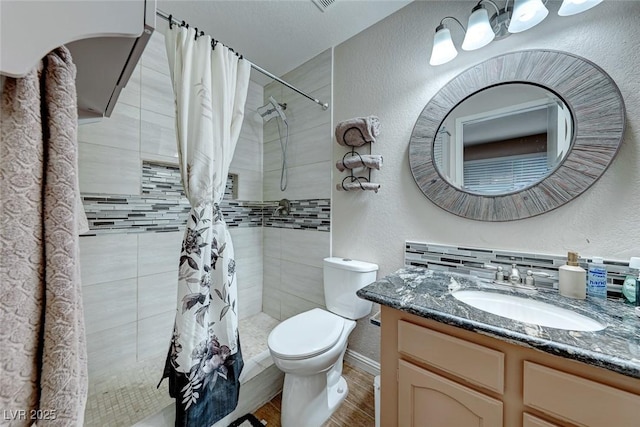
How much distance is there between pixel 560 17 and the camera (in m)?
1.02

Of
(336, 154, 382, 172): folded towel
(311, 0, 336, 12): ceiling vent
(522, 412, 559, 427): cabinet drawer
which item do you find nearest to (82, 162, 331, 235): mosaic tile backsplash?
(336, 154, 382, 172): folded towel

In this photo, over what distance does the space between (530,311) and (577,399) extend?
0.38 metres

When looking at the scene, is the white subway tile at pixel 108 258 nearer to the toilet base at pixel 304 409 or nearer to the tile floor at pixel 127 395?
the tile floor at pixel 127 395

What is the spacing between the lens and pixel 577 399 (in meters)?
0.60

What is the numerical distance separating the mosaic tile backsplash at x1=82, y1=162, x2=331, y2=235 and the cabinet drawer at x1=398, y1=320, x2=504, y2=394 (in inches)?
40.3

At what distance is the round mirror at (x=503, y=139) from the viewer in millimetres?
1047

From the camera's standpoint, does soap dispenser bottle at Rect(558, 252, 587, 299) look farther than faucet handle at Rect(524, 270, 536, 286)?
No

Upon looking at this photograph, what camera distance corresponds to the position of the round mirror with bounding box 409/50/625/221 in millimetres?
957

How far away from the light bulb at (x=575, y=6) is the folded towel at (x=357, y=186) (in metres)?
1.04

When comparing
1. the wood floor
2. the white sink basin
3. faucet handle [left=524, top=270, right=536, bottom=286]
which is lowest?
the wood floor

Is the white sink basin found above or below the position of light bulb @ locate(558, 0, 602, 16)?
below

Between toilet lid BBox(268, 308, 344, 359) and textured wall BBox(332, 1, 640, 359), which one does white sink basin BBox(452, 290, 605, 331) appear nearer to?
textured wall BBox(332, 1, 640, 359)

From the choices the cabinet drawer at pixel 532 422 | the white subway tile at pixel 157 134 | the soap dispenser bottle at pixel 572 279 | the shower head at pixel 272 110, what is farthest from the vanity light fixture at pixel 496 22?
the white subway tile at pixel 157 134

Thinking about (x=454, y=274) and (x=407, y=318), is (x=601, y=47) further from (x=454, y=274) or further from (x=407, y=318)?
(x=407, y=318)
